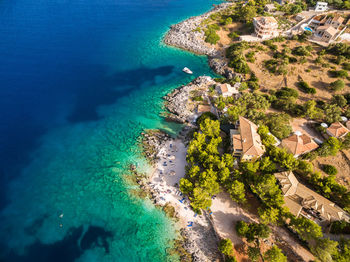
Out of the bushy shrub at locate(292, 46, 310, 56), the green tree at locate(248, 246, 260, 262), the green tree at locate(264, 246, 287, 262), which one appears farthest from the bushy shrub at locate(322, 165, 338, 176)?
the bushy shrub at locate(292, 46, 310, 56)

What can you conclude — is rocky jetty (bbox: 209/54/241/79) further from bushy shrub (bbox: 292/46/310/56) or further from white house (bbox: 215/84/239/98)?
bushy shrub (bbox: 292/46/310/56)

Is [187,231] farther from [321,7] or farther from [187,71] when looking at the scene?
[321,7]

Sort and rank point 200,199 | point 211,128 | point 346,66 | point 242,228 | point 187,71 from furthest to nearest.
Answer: point 187,71 → point 346,66 → point 211,128 → point 200,199 → point 242,228

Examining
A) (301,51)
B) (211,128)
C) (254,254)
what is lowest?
(254,254)

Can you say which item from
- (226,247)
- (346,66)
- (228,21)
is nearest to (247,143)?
(226,247)

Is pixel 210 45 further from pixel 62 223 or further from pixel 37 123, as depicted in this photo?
pixel 62 223

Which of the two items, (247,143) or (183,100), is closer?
(247,143)

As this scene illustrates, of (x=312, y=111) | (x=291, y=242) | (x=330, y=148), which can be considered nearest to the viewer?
(x=291, y=242)

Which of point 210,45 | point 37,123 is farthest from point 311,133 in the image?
point 37,123
